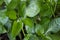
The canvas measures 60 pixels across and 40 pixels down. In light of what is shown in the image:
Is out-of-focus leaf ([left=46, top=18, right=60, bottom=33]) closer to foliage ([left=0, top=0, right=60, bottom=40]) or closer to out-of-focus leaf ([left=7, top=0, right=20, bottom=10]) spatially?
foliage ([left=0, top=0, right=60, bottom=40])

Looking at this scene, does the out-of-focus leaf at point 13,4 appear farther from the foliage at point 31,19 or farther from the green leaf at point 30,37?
the green leaf at point 30,37

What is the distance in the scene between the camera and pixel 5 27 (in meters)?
0.48

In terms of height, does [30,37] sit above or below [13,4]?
below

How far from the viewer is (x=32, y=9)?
1.57 ft

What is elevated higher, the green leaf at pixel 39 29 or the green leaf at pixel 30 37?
the green leaf at pixel 39 29

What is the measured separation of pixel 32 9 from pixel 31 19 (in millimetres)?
34

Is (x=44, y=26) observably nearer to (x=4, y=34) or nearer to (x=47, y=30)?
(x=47, y=30)

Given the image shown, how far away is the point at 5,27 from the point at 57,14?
196 mm

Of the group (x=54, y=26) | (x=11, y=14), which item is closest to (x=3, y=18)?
(x=11, y=14)

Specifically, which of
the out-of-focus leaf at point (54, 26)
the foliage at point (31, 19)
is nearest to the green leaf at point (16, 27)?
the foliage at point (31, 19)

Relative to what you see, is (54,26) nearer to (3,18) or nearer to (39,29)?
(39,29)

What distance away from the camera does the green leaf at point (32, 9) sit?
0.47m

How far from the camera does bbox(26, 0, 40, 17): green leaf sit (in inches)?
18.4

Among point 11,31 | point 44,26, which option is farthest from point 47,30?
point 11,31
